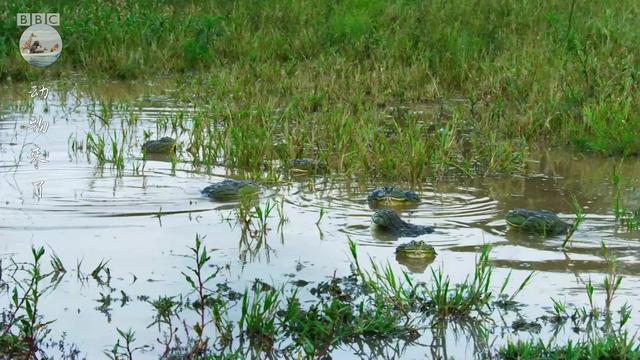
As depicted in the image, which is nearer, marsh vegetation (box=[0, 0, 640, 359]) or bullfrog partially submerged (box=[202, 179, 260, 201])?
marsh vegetation (box=[0, 0, 640, 359])

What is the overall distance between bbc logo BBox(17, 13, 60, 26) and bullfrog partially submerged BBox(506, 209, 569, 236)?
7.98 metres

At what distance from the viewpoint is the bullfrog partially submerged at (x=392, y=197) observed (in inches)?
267

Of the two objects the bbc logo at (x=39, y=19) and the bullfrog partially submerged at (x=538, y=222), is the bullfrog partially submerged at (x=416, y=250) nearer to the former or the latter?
the bullfrog partially submerged at (x=538, y=222)

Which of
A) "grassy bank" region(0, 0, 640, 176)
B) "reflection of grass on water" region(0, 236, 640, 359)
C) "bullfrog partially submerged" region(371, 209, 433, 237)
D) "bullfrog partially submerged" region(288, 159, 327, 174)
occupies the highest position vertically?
"grassy bank" region(0, 0, 640, 176)

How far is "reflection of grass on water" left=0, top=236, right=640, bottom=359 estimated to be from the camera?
14.0ft

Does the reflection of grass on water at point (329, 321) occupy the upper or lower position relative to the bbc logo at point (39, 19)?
lower

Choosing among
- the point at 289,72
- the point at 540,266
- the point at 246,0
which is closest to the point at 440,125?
the point at 289,72

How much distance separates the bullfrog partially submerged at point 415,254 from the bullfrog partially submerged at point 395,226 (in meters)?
0.39
